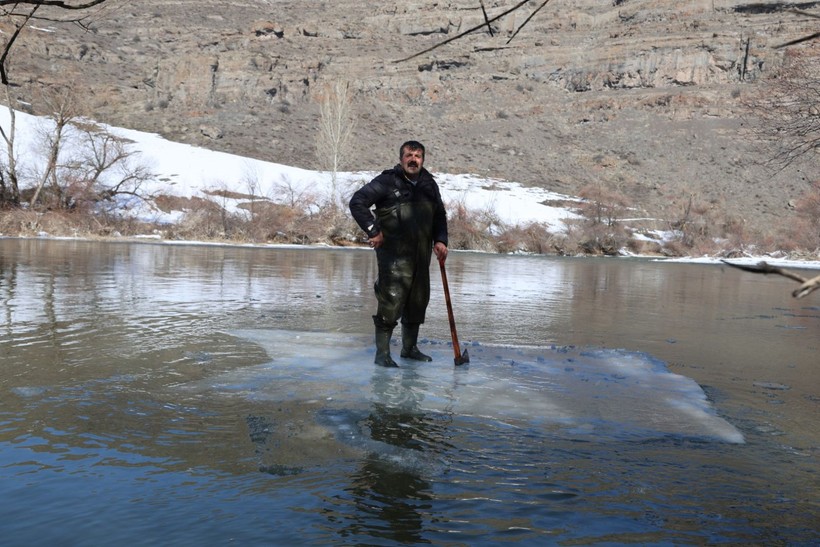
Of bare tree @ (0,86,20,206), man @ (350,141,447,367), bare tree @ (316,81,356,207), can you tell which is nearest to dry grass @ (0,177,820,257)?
bare tree @ (0,86,20,206)

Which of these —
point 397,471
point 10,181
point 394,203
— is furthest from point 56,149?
point 397,471

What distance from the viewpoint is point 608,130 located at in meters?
71.3

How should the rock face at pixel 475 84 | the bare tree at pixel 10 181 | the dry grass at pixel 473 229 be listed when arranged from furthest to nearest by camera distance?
the rock face at pixel 475 84 < the dry grass at pixel 473 229 < the bare tree at pixel 10 181

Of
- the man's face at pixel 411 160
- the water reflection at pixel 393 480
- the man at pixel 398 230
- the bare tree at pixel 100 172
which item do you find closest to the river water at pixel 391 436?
the water reflection at pixel 393 480

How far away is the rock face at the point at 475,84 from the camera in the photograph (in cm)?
6116

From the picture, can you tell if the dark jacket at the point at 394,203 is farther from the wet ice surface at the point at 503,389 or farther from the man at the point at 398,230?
the wet ice surface at the point at 503,389

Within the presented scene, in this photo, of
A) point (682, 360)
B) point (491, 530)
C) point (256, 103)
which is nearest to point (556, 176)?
point (256, 103)

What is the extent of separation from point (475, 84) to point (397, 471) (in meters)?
79.8

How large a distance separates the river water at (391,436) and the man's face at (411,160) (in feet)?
5.20

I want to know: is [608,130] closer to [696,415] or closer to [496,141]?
[496,141]

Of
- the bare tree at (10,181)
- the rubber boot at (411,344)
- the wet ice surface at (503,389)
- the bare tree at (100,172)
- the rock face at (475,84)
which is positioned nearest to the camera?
the wet ice surface at (503,389)

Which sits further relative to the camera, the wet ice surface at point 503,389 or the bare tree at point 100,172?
the bare tree at point 100,172

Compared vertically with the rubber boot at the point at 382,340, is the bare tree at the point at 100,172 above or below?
above

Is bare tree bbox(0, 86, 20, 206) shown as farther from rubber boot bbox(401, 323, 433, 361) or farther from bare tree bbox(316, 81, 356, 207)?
rubber boot bbox(401, 323, 433, 361)
